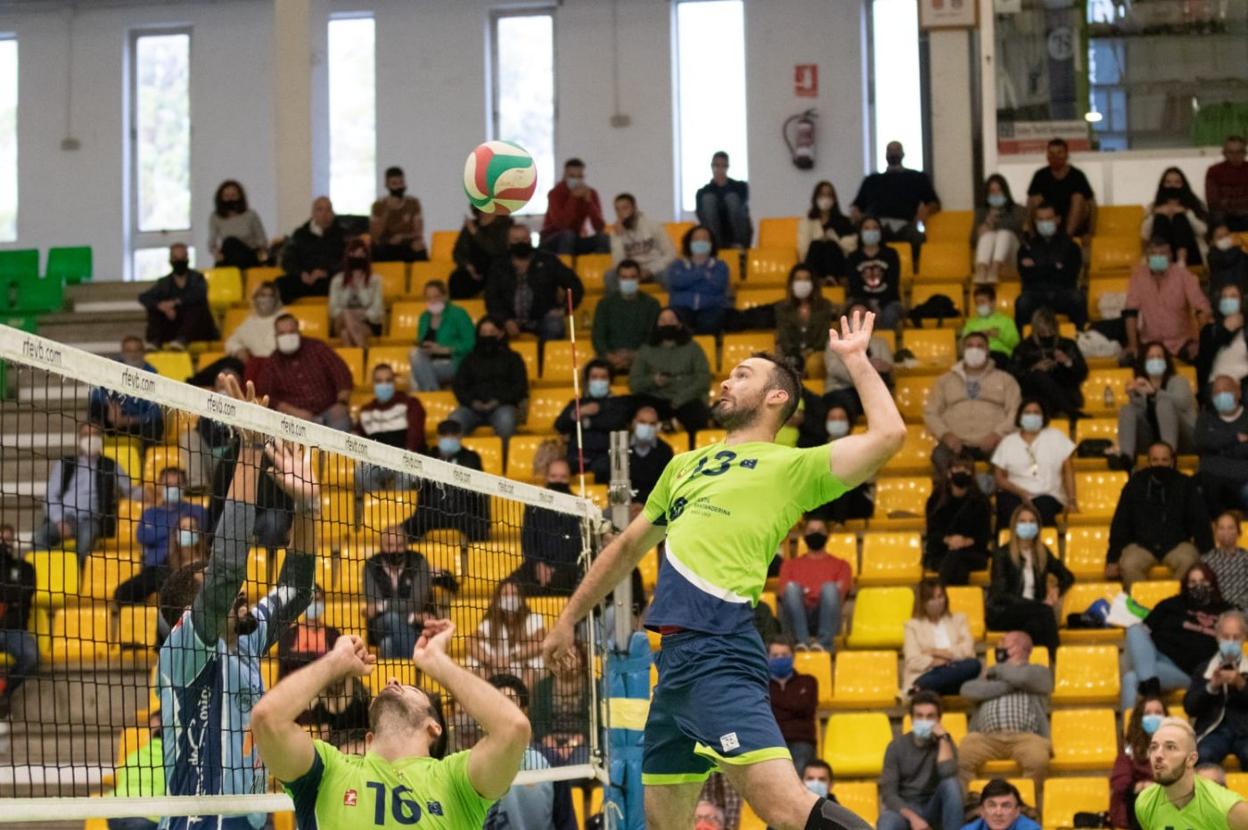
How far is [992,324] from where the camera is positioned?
21453 mm

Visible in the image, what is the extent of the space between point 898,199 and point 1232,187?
4.21 m

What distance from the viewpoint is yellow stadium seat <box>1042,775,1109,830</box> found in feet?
50.3

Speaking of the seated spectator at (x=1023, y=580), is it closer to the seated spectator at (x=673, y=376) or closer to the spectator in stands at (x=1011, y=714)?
the spectator in stands at (x=1011, y=714)

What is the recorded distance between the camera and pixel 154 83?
32500 mm

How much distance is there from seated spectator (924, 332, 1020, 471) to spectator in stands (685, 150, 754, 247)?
5.60 metres

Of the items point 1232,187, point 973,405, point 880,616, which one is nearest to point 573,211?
point 973,405

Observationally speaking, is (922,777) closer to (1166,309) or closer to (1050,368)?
(1050,368)

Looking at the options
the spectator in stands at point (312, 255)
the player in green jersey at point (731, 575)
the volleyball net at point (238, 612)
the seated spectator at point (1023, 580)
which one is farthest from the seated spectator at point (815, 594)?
the player in green jersey at point (731, 575)

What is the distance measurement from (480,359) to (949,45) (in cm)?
815

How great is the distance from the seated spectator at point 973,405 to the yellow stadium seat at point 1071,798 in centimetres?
480

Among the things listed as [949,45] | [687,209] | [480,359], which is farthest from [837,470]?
[687,209]

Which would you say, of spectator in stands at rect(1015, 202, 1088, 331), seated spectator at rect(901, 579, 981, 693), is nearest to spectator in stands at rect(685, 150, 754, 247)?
spectator in stands at rect(1015, 202, 1088, 331)

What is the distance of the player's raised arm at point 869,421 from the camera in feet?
24.4

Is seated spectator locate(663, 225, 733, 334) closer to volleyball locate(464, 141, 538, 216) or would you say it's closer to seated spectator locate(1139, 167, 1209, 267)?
seated spectator locate(1139, 167, 1209, 267)
